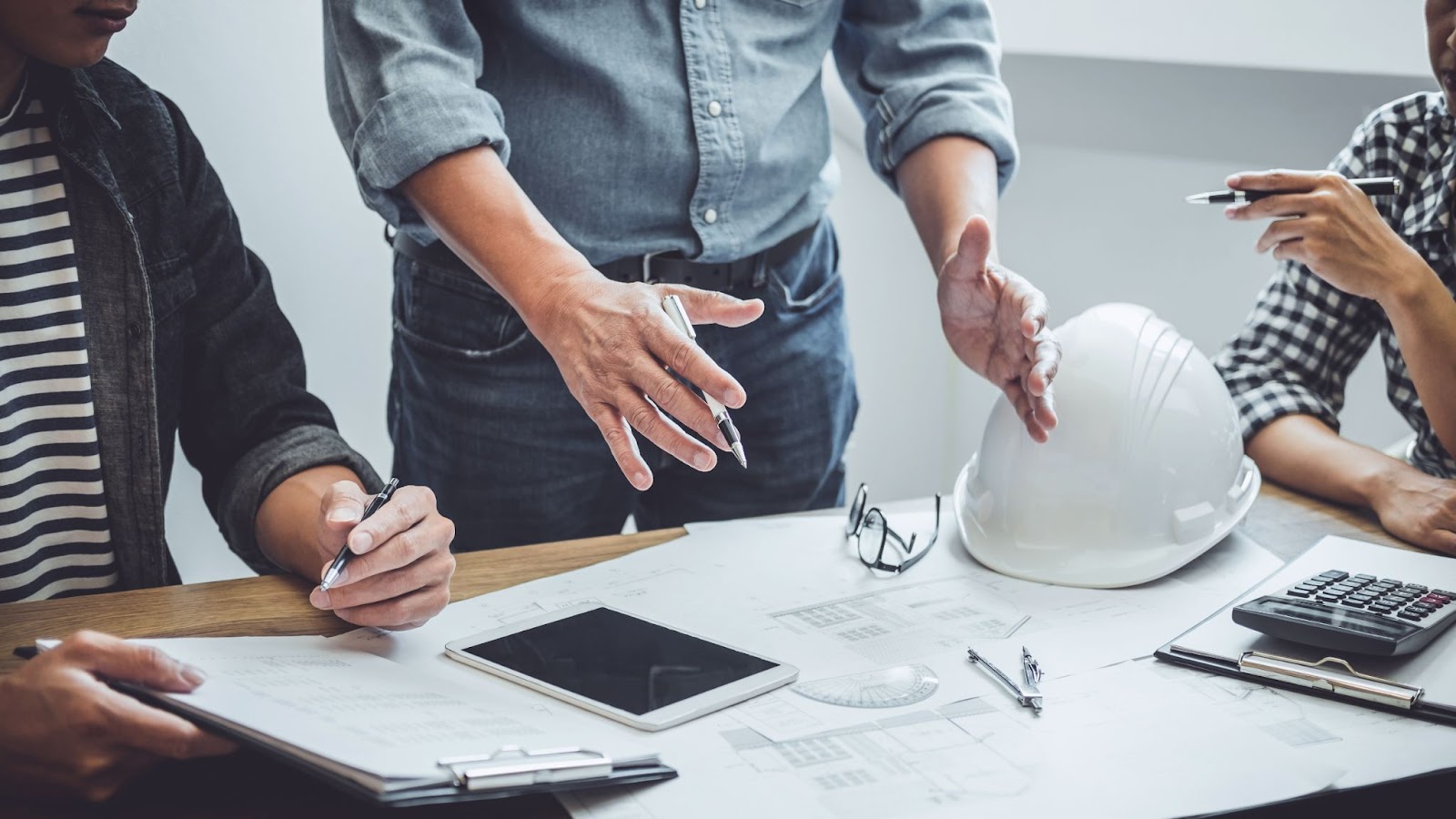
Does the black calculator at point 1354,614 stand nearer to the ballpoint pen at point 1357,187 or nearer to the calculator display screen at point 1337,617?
the calculator display screen at point 1337,617

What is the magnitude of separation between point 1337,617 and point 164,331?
1067mm

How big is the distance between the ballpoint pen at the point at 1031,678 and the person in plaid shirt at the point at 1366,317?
53 centimetres

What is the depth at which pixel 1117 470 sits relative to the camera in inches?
43.2

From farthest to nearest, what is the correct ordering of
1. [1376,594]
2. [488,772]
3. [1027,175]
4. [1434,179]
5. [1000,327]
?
[1027,175] < [1434,179] < [1000,327] < [1376,594] < [488,772]

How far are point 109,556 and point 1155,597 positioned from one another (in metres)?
0.98

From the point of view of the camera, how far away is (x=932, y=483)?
115 inches

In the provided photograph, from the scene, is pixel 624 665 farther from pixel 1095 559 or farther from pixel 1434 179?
pixel 1434 179

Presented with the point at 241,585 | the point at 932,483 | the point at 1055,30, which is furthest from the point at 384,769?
the point at 932,483

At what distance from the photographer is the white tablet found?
840 millimetres

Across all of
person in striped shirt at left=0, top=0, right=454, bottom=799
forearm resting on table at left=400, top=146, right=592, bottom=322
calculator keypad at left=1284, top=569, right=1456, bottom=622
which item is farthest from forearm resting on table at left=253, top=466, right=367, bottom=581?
calculator keypad at left=1284, top=569, right=1456, bottom=622

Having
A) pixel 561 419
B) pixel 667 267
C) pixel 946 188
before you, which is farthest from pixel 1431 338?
pixel 561 419

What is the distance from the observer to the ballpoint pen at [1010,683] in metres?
0.86

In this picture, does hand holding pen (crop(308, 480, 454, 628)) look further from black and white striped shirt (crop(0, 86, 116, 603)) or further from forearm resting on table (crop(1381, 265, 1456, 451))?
forearm resting on table (crop(1381, 265, 1456, 451))

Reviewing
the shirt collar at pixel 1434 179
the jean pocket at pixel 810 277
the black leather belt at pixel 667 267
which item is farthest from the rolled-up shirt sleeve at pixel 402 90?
the shirt collar at pixel 1434 179
